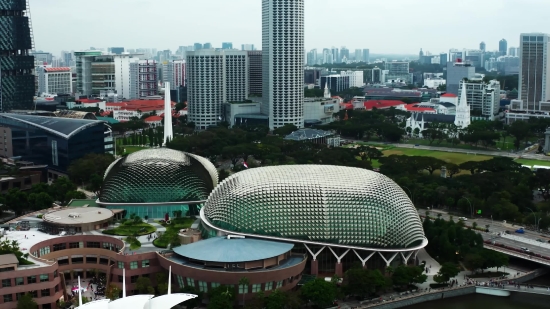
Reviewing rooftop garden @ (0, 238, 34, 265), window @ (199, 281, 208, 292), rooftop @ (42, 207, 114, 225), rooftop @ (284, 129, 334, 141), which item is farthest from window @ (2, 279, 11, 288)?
rooftop @ (284, 129, 334, 141)

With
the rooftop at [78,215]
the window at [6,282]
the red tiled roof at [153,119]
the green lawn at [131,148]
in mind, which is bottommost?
the window at [6,282]

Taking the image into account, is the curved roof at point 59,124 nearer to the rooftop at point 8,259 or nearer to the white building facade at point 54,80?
the rooftop at point 8,259

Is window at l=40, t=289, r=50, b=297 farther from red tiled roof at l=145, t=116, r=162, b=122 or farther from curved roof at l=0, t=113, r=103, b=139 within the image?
red tiled roof at l=145, t=116, r=162, b=122

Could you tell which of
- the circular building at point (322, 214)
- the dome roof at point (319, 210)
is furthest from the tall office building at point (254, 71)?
the circular building at point (322, 214)

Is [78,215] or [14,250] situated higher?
[78,215]

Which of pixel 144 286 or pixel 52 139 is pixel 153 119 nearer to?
pixel 52 139

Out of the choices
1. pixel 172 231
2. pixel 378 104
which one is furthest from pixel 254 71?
pixel 172 231
